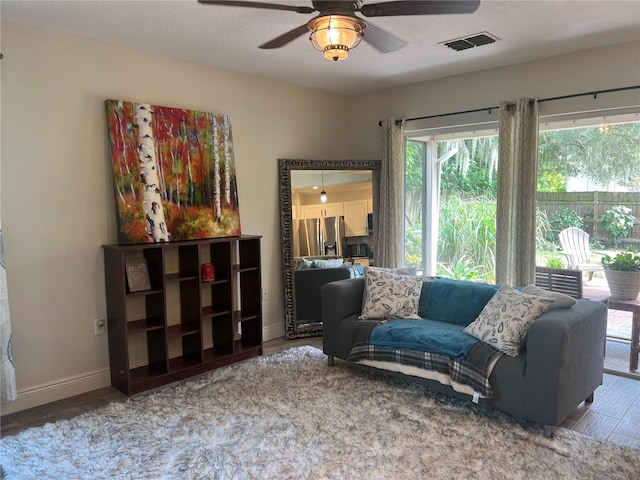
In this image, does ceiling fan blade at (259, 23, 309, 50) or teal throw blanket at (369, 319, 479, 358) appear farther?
teal throw blanket at (369, 319, 479, 358)

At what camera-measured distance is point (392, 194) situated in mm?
4797

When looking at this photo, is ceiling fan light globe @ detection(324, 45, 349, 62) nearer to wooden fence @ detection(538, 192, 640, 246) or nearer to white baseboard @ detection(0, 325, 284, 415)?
wooden fence @ detection(538, 192, 640, 246)

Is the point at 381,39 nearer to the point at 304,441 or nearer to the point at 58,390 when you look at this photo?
the point at 304,441

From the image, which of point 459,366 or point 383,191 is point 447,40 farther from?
point 459,366

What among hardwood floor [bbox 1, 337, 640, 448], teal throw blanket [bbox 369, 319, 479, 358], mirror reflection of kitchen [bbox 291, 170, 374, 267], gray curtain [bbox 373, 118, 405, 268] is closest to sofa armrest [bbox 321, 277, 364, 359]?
teal throw blanket [bbox 369, 319, 479, 358]

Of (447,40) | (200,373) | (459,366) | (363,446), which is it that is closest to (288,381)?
(200,373)

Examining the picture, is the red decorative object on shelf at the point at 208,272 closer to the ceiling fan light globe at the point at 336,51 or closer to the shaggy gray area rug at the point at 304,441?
the shaggy gray area rug at the point at 304,441

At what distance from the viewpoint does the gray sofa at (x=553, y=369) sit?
2555 mm

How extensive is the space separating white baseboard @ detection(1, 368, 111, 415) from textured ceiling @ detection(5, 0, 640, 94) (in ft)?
7.95

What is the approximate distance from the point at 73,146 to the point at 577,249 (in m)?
4.03

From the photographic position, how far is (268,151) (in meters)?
4.52

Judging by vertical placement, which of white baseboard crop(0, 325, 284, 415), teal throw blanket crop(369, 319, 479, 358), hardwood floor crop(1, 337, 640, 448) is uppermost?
teal throw blanket crop(369, 319, 479, 358)

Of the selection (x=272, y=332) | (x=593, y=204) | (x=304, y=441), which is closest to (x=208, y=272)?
(x=272, y=332)

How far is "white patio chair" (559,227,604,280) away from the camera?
12.7 ft
